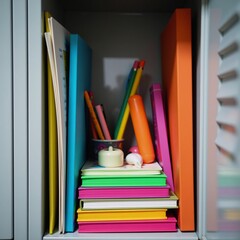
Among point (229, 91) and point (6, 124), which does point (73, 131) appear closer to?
point (6, 124)

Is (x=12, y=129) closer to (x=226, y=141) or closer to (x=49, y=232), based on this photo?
(x=49, y=232)

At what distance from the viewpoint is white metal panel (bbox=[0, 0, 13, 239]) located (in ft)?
1.73

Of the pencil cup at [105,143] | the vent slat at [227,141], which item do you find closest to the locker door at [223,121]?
the vent slat at [227,141]

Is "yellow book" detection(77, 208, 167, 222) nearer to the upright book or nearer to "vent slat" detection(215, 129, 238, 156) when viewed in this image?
the upright book

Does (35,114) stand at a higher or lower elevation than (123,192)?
higher

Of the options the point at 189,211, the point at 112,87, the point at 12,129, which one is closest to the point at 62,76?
the point at 12,129

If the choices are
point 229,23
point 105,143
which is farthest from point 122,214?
point 229,23

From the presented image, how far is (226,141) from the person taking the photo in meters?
0.41

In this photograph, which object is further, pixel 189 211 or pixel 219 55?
pixel 189 211

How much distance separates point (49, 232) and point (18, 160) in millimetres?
157

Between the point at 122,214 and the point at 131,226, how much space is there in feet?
0.10

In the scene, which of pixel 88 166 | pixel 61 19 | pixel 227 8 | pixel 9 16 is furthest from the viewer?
pixel 61 19

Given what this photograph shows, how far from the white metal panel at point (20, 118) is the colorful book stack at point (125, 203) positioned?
111mm

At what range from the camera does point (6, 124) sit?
53 centimetres
